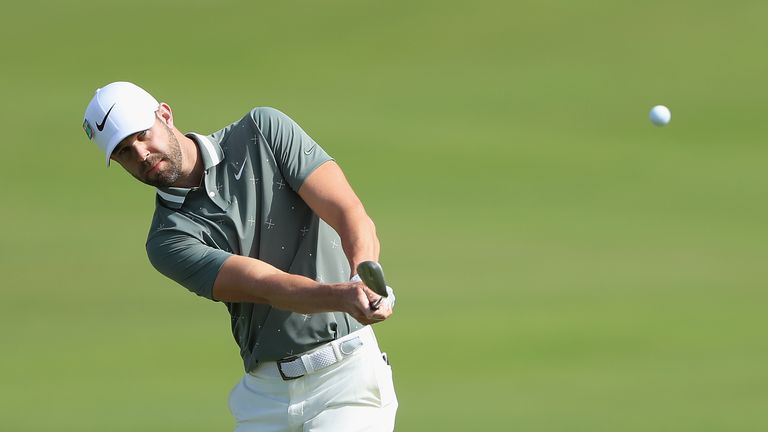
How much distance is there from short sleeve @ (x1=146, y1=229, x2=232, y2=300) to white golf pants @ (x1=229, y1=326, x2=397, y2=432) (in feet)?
1.41

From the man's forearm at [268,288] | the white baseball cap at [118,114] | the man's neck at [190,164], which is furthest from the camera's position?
the man's neck at [190,164]

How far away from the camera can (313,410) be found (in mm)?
4547

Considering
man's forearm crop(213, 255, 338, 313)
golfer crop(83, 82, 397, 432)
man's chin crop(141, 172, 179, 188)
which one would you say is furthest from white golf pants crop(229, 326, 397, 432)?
man's chin crop(141, 172, 179, 188)

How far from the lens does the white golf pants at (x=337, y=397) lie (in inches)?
178

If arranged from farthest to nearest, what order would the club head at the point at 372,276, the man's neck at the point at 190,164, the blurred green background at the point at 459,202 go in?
the blurred green background at the point at 459,202 < the man's neck at the point at 190,164 < the club head at the point at 372,276

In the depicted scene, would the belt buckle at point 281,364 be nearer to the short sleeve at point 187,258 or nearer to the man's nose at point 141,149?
the short sleeve at point 187,258

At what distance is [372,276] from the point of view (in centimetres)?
362

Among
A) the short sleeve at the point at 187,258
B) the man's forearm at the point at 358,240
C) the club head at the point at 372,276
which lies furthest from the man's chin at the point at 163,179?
the club head at the point at 372,276

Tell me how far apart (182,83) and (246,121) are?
10775 mm

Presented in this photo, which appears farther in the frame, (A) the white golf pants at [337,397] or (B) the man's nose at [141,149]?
(A) the white golf pants at [337,397]

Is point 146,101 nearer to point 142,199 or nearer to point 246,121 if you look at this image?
point 246,121

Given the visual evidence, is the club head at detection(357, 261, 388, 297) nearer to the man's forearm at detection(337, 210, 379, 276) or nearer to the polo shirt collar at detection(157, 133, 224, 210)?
the man's forearm at detection(337, 210, 379, 276)

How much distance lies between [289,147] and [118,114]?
0.57 metres

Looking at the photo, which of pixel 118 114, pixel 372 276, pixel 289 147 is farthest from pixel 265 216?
pixel 372 276
